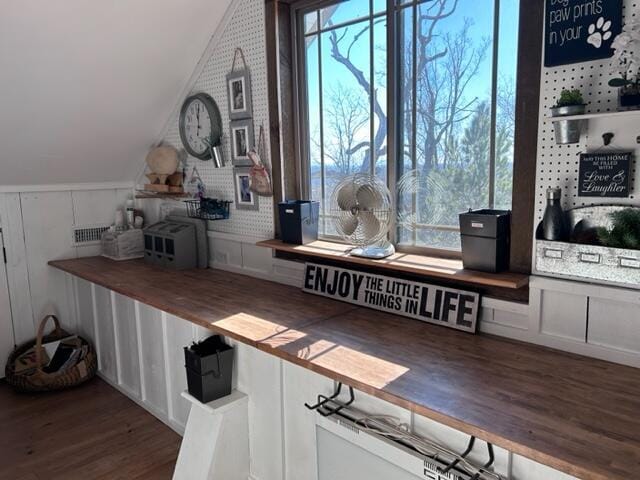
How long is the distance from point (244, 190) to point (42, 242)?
1.65m

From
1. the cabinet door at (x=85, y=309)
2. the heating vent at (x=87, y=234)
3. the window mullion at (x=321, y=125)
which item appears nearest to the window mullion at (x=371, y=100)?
→ the window mullion at (x=321, y=125)

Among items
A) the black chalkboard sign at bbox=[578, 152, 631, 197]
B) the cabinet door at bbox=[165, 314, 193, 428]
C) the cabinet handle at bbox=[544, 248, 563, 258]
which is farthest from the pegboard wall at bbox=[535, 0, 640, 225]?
the cabinet door at bbox=[165, 314, 193, 428]

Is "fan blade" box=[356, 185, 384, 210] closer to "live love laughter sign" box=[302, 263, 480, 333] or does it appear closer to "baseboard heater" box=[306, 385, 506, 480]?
"live love laughter sign" box=[302, 263, 480, 333]

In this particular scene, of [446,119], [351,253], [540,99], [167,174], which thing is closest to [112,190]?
[167,174]

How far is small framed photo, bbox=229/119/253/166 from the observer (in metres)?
2.78

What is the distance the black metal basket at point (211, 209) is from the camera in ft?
9.87

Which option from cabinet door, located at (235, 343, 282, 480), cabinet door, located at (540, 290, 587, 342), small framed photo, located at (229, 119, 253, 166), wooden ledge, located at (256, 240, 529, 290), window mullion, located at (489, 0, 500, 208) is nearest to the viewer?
cabinet door, located at (540, 290, 587, 342)

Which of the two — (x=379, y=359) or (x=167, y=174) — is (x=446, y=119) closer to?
(x=379, y=359)

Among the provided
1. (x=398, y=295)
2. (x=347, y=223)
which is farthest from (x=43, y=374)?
(x=398, y=295)

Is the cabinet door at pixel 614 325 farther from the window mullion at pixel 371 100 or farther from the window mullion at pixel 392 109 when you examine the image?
the window mullion at pixel 371 100

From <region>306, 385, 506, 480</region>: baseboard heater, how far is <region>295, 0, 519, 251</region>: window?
0.83 m

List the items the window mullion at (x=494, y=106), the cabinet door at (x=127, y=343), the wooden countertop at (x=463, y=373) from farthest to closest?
the cabinet door at (x=127, y=343) → the window mullion at (x=494, y=106) → the wooden countertop at (x=463, y=373)

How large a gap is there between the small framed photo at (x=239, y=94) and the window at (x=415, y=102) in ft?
1.04

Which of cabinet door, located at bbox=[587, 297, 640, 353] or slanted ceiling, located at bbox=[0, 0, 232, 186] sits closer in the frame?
cabinet door, located at bbox=[587, 297, 640, 353]
